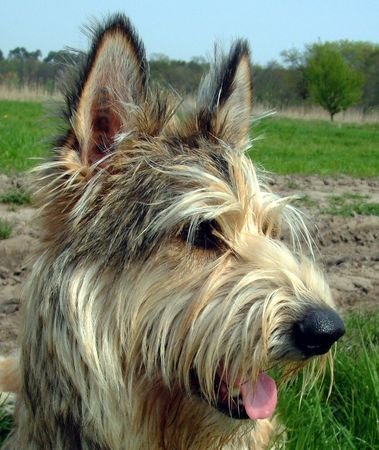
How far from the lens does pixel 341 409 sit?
3832 mm

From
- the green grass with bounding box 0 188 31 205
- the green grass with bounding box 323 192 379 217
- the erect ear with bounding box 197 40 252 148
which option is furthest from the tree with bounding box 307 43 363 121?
the erect ear with bounding box 197 40 252 148

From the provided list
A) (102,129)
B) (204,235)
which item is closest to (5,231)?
(102,129)

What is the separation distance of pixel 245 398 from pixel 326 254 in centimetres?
424

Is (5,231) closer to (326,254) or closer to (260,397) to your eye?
(326,254)

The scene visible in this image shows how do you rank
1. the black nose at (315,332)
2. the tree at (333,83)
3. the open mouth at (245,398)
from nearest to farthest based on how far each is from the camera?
the black nose at (315,332), the open mouth at (245,398), the tree at (333,83)

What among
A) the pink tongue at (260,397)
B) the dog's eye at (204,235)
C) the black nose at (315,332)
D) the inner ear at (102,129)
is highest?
the inner ear at (102,129)

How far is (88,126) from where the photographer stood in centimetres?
291

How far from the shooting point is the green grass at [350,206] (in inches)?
337

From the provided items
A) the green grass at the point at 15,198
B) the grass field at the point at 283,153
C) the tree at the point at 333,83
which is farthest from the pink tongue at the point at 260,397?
the tree at the point at 333,83

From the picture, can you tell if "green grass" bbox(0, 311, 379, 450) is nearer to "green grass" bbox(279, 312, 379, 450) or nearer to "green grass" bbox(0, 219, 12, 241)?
"green grass" bbox(279, 312, 379, 450)

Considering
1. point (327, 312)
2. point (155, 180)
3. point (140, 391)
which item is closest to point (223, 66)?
point (155, 180)

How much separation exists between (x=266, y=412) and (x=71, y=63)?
175 centimetres

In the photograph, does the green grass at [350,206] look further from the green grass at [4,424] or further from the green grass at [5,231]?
the green grass at [4,424]

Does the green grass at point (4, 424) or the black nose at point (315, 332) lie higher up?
the black nose at point (315, 332)
